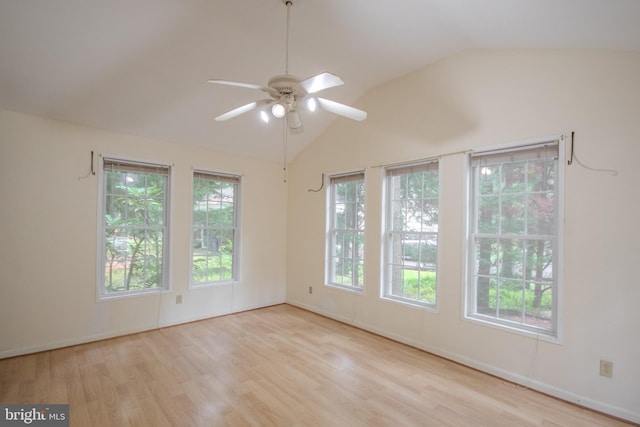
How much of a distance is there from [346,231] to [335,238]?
0.89 feet

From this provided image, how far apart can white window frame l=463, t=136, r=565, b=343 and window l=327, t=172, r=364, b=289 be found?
1452 mm

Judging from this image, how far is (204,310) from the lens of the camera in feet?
14.4

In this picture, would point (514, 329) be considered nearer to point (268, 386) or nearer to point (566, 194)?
point (566, 194)

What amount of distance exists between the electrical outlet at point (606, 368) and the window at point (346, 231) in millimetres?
2428

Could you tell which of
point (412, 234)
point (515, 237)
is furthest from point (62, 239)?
point (515, 237)

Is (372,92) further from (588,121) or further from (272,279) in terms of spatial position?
(272,279)

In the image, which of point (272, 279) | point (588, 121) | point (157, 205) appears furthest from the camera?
point (272, 279)

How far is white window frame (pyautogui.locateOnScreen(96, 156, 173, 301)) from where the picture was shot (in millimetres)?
3580

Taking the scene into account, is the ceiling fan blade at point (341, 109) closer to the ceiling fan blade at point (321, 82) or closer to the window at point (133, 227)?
the ceiling fan blade at point (321, 82)

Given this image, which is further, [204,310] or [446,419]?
[204,310]

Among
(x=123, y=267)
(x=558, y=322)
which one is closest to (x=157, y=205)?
(x=123, y=267)

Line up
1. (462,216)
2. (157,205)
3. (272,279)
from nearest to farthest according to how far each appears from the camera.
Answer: (462,216) < (157,205) < (272,279)

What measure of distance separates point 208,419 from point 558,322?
285cm

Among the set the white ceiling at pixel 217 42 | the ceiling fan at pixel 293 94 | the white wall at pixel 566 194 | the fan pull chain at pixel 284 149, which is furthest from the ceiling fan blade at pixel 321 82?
the fan pull chain at pixel 284 149
